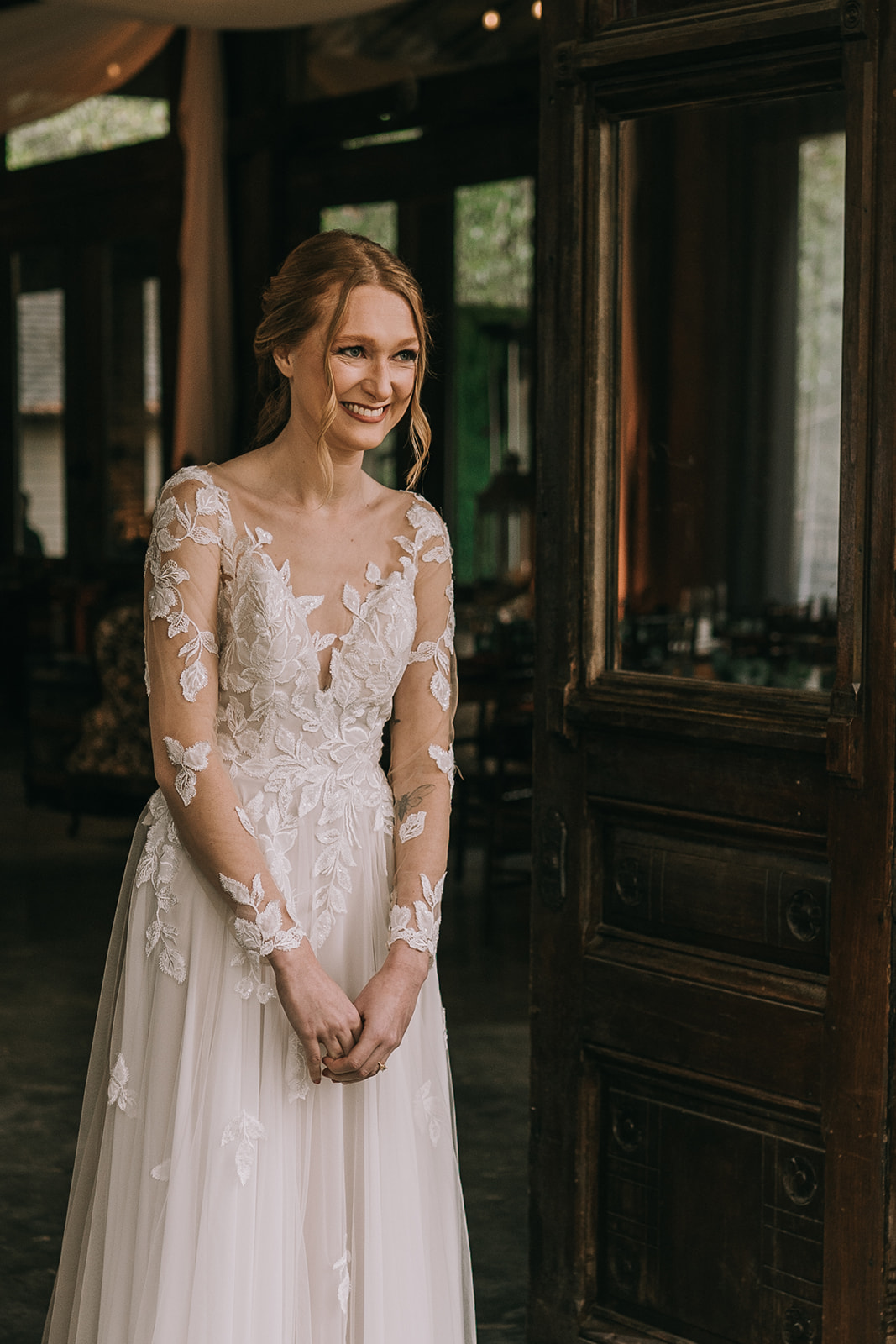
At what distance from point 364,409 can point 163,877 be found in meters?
0.66

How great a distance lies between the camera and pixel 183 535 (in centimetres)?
196

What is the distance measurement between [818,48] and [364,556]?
3.02ft

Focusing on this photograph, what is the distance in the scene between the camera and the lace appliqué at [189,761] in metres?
1.96

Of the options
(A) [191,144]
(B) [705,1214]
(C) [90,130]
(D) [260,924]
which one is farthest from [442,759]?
(C) [90,130]

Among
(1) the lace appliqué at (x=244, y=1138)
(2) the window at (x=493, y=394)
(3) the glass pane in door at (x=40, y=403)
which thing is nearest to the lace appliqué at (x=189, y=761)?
(1) the lace appliqué at (x=244, y=1138)

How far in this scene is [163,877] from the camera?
6.74 ft

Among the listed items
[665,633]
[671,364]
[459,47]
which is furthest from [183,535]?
[459,47]

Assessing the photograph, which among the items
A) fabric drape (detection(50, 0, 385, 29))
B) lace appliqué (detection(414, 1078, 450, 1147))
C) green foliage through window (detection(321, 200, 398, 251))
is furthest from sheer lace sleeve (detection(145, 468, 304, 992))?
green foliage through window (detection(321, 200, 398, 251))

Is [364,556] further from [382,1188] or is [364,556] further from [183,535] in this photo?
[382,1188]

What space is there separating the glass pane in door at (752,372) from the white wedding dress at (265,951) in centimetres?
465

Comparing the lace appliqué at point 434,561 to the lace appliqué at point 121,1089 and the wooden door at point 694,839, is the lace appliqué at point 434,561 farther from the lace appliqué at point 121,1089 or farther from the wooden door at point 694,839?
the lace appliqué at point 121,1089

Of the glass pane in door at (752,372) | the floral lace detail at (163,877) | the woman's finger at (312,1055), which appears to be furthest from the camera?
the glass pane in door at (752,372)

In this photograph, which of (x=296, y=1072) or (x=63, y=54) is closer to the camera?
(x=296, y=1072)

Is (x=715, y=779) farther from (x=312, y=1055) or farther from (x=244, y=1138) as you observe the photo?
(x=244, y=1138)
